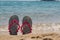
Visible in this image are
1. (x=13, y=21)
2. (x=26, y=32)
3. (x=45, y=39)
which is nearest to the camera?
(x=45, y=39)

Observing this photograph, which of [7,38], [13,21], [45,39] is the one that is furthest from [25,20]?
[45,39]

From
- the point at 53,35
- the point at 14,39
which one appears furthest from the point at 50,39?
the point at 14,39

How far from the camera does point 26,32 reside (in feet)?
15.5

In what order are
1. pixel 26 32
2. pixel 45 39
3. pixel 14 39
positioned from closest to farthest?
pixel 45 39 < pixel 14 39 < pixel 26 32

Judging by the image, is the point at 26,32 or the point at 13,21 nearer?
the point at 26,32

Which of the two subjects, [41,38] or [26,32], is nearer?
[41,38]

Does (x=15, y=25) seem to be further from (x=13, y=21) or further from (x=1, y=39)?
(x=1, y=39)

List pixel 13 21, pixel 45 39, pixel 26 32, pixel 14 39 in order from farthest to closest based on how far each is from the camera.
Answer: pixel 13 21 < pixel 26 32 < pixel 14 39 < pixel 45 39

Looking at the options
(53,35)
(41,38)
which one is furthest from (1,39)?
(53,35)

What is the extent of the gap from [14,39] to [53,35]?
773mm

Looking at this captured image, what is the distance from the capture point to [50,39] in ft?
12.2

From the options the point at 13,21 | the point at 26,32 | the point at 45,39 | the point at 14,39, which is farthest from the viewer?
the point at 13,21

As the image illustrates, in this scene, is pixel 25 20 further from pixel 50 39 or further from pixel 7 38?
pixel 50 39

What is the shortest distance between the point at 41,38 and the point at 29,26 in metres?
1.02
